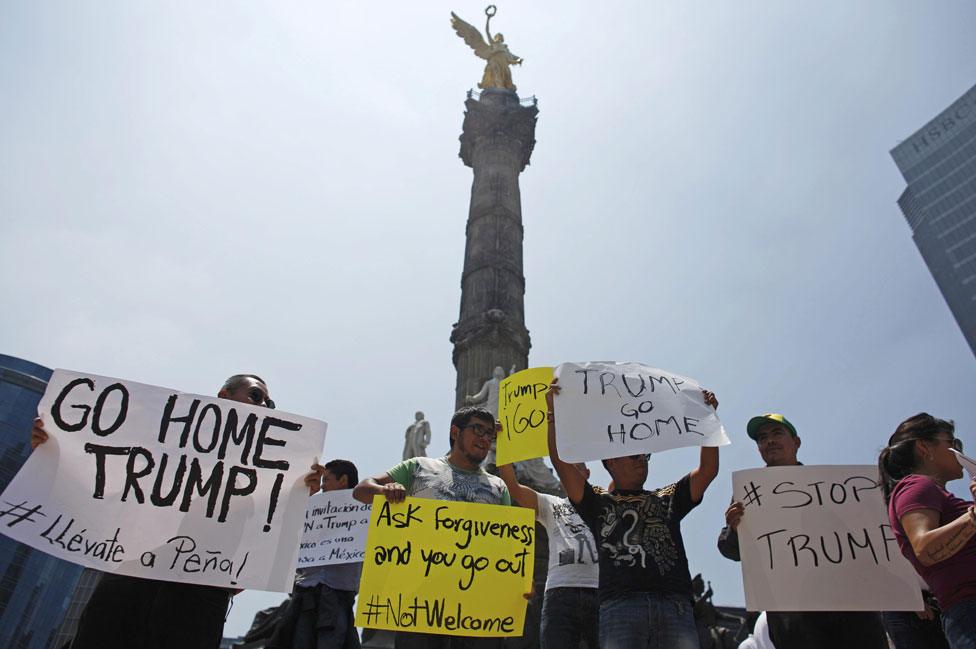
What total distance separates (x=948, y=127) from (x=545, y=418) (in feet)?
249

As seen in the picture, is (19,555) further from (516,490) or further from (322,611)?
(516,490)

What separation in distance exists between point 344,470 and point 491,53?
62.5ft

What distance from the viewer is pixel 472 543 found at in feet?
11.0

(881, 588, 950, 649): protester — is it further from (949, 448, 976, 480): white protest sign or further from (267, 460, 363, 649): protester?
(267, 460, 363, 649): protester

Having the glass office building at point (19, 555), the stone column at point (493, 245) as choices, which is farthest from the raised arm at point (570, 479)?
the glass office building at point (19, 555)

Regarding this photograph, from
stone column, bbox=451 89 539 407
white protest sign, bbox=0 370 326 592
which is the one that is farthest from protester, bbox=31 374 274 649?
stone column, bbox=451 89 539 407

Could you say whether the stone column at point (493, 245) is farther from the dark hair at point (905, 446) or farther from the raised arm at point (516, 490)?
the dark hair at point (905, 446)

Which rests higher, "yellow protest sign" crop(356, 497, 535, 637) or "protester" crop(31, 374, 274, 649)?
"yellow protest sign" crop(356, 497, 535, 637)

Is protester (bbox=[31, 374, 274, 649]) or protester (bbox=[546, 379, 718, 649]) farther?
protester (bbox=[546, 379, 718, 649])

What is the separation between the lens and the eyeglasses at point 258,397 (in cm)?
319

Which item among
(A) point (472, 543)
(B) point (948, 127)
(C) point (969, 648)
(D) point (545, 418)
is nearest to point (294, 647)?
(A) point (472, 543)

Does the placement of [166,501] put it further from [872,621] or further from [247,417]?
[872,621]

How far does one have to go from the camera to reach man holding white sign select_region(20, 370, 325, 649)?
8.39 ft

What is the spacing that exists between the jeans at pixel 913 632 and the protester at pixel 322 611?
2.68 m
